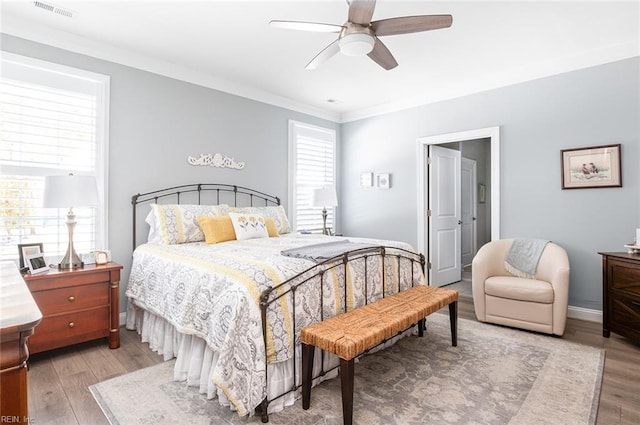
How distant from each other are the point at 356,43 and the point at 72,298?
9.51ft

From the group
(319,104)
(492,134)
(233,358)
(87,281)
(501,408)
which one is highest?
(319,104)

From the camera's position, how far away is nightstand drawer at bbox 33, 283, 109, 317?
8.53 ft

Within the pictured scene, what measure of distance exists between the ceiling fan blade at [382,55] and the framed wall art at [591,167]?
2.36 m

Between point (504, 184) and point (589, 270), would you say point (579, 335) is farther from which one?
point (504, 184)

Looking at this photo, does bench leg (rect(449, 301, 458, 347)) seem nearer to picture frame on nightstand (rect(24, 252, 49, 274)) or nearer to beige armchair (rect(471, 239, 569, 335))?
beige armchair (rect(471, 239, 569, 335))

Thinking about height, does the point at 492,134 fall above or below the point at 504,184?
above

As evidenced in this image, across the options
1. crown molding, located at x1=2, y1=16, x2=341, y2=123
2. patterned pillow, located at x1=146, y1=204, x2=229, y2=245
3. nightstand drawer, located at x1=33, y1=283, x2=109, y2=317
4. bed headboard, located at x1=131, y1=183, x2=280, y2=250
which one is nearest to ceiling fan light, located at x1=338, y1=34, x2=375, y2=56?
patterned pillow, located at x1=146, y1=204, x2=229, y2=245

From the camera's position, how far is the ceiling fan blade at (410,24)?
2156 millimetres

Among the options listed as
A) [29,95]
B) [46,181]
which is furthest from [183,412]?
[29,95]

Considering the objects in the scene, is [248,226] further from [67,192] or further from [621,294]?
[621,294]

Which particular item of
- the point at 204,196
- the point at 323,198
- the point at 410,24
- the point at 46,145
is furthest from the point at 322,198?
the point at 46,145

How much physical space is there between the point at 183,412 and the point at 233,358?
0.54m

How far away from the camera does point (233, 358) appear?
184 centimetres

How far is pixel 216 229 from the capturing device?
340 centimetres
